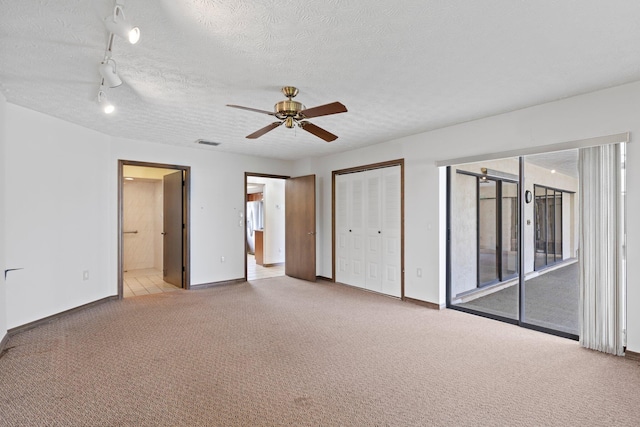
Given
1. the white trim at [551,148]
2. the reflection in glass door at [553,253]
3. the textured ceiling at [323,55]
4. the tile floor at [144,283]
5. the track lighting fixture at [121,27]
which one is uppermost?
the textured ceiling at [323,55]

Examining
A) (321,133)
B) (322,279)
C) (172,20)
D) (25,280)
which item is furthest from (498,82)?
(25,280)

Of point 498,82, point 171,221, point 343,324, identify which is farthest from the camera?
point 171,221

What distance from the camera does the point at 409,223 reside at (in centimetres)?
480

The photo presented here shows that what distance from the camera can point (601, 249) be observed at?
307 centimetres

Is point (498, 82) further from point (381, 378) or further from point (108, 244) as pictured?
point (108, 244)

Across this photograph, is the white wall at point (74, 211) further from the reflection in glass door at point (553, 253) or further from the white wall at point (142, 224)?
the reflection in glass door at point (553, 253)

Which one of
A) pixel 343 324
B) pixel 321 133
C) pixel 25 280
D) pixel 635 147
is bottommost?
pixel 343 324

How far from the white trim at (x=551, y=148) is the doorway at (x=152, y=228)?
423 cm

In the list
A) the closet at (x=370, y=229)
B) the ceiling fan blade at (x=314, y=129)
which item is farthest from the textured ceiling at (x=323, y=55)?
the closet at (x=370, y=229)

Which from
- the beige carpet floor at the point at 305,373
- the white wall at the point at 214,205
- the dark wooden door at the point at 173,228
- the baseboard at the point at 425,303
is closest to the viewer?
the beige carpet floor at the point at 305,373

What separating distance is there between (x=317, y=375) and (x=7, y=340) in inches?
121

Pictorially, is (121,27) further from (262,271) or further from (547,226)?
(262,271)

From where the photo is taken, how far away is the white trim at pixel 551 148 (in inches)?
117

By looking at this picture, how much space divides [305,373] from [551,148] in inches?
125
